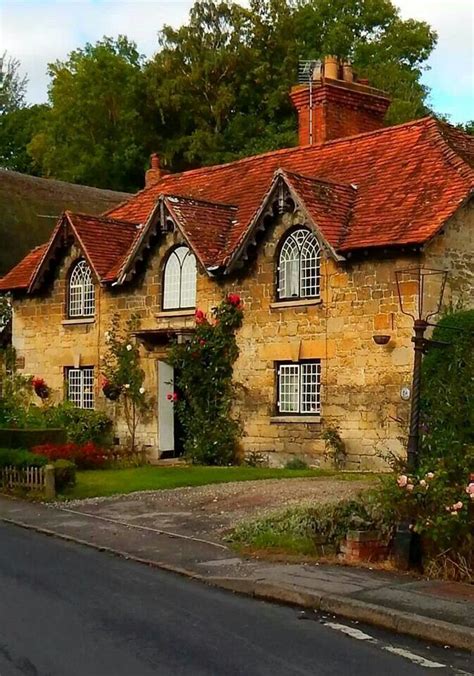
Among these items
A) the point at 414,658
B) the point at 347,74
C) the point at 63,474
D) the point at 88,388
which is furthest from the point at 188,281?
the point at 414,658

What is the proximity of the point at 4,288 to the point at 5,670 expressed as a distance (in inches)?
897

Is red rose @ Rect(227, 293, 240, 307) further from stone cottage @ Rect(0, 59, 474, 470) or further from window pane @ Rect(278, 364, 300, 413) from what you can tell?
window pane @ Rect(278, 364, 300, 413)

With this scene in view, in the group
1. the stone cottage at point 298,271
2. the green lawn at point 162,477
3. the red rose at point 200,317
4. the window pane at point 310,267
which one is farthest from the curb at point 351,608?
the red rose at point 200,317

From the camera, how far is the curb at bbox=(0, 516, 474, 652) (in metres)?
8.62

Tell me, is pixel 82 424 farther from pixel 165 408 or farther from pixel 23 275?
pixel 23 275

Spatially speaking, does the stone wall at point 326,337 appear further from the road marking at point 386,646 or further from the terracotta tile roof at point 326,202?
the road marking at point 386,646

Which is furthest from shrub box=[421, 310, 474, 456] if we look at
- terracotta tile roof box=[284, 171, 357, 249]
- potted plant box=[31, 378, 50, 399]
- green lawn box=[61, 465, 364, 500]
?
potted plant box=[31, 378, 50, 399]

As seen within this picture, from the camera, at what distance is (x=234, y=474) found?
66.8 ft

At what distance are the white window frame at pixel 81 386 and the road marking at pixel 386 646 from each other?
18423 mm

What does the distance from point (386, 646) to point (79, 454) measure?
47.4 feet

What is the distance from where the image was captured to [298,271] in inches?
870

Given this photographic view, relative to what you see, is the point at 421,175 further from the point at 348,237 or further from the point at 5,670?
the point at 5,670

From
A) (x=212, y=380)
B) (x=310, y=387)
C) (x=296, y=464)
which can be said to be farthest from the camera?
(x=212, y=380)

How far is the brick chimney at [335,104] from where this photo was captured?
2733 cm
